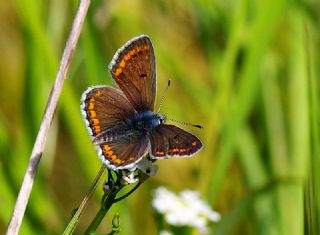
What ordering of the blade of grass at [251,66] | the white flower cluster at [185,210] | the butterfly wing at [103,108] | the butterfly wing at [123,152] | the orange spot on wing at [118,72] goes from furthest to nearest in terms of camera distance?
the blade of grass at [251,66] < the white flower cluster at [185,210] < the orange spot on wing at [118,72] < the butterfly wing at [103,108] < the butterfly wing at [123,152]

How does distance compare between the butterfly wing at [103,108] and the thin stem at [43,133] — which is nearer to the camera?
the thin stem at [43,133]

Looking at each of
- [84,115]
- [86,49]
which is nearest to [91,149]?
[86,49]

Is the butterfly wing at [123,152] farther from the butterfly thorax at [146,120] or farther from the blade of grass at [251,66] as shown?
the blade of grass at [251,66]

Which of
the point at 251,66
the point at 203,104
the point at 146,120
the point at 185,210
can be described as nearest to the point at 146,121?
the point at 146,120

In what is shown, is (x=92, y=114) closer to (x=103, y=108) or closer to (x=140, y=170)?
(x=103, y=108)

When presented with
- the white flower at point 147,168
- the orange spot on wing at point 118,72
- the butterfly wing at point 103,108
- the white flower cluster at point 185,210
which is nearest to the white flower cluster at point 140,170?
the white flower at point 147,168

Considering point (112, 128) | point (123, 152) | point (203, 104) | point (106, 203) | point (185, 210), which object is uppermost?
point (203, 104)
